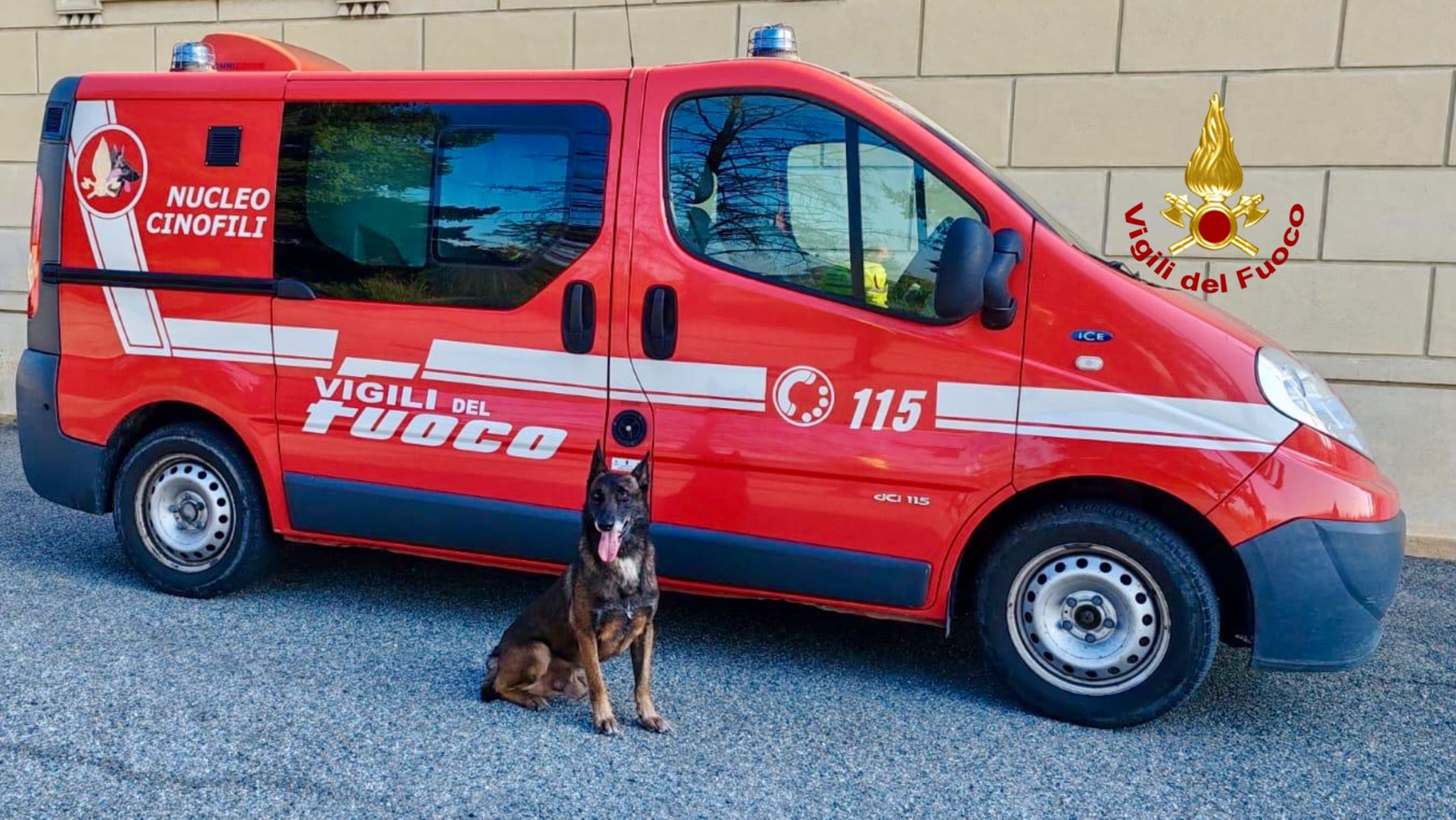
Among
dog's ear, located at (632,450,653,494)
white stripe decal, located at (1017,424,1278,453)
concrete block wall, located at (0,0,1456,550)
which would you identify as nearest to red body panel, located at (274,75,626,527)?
dog's ear, located at (632,450,653,494)

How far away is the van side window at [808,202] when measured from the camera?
3.93m

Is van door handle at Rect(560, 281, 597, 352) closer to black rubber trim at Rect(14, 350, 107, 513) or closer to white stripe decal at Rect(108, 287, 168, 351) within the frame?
white stripe decal at Rect(108, 287, 168, 351)

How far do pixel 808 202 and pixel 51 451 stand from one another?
3678 mm

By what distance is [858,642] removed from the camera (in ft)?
15.6

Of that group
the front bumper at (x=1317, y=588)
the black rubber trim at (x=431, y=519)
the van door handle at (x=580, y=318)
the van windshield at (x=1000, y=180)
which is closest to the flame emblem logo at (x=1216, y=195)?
the van windshield at (x=1000, y=180)

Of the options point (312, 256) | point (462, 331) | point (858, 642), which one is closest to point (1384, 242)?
point (858, 642)

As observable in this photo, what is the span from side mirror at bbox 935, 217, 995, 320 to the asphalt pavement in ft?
4.75

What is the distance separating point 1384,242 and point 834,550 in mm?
4732

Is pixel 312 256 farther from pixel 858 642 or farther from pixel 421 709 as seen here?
pixel 858 642

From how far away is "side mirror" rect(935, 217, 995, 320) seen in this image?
3.66 metres

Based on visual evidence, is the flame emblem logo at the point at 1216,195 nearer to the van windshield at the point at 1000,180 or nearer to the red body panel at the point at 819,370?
the van windshield at the point at 1000,180

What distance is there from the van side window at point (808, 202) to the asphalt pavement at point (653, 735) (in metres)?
1.48

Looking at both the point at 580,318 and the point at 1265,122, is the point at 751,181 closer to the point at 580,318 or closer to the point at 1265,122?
the point at 580,318

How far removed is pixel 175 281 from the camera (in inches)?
192
